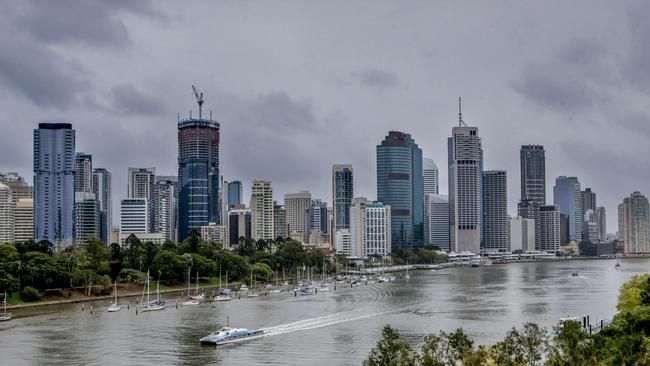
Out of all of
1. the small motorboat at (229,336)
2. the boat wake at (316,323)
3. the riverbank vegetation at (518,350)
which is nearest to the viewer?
the riverbank vegetation at (518,350)

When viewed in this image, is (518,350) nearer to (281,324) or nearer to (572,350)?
(572,350)

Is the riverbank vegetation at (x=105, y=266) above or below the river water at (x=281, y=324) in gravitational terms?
above

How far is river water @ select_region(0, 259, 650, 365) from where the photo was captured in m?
63.5

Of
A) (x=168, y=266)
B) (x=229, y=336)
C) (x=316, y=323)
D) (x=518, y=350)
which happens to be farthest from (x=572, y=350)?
(x=168, y=266)

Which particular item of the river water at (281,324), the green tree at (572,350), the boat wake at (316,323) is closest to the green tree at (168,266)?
the river water at (281,324)

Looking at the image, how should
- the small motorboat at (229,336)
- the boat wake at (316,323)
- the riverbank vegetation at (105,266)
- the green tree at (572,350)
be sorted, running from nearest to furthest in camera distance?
the green tree at (572,350)
the small motorboat at (229,336)
the boat wake at (316,323)
the riverbank vegetation at (105,266)

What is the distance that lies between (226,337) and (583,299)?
58022 mm

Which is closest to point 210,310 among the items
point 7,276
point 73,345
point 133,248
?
point 7,276

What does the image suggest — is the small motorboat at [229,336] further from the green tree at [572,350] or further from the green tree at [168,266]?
the green tree at [168,266]

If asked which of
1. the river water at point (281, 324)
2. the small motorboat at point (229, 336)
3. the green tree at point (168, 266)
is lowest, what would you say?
the river water at point (281, 324)

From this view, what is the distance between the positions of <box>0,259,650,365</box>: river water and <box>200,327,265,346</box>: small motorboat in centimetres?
110

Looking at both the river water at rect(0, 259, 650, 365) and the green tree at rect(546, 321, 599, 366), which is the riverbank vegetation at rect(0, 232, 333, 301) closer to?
the river water at rect(0, 259, 650, 365)

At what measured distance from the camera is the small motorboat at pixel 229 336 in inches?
2739

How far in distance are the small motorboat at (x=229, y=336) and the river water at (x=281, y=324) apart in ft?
3.62
